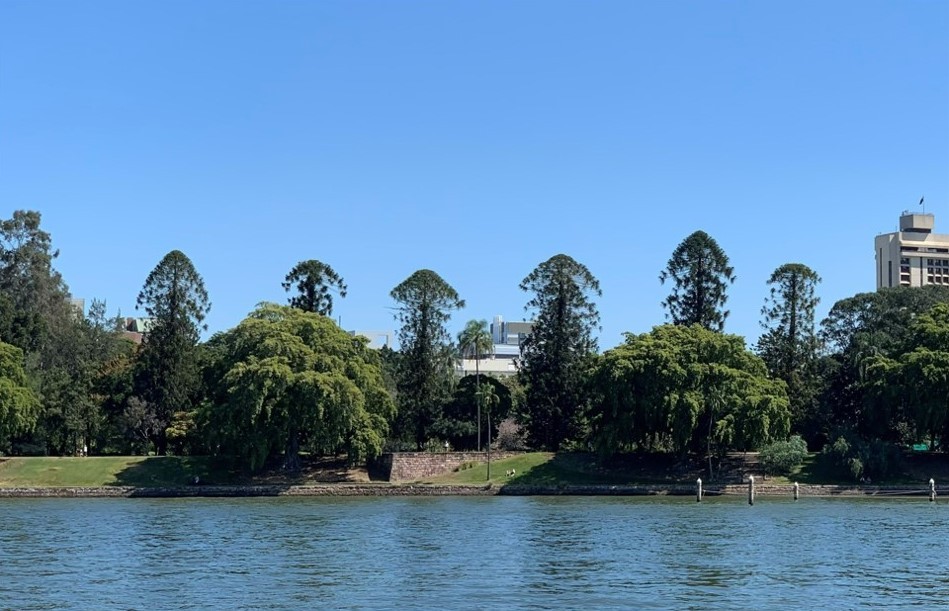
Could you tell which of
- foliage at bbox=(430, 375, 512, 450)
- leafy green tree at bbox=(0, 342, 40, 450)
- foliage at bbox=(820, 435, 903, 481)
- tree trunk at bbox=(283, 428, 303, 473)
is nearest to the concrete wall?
tree trunk at bbox=(283, 428, 303, 473)

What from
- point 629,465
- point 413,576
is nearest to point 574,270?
point 629,465

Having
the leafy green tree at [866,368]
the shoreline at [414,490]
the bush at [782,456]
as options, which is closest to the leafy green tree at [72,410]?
the shoreline at [414,490]

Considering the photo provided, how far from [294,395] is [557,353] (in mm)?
24522

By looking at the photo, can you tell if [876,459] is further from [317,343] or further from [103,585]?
[103,585]

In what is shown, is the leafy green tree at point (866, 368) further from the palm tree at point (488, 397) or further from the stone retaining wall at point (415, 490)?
the palm tree at point (488, 397)

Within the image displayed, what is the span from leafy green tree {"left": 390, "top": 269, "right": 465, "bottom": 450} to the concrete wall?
6881 millimetres

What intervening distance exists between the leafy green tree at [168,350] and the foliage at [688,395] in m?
35.5

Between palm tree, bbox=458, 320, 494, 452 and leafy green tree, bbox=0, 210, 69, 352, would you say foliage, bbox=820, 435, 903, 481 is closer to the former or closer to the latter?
palm tree, bbox=458, 320, 494, 452

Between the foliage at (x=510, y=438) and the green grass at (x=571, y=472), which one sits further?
the foliage at (x=510, y=438)

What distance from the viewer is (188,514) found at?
221 feet

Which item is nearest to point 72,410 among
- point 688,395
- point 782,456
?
point 688,395

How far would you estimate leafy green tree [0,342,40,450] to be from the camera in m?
93.1

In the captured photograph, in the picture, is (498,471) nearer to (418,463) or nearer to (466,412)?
(418,463)

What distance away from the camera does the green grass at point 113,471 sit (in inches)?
3593
